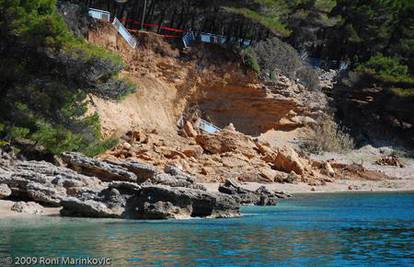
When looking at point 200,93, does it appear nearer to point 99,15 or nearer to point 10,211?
point 99,15

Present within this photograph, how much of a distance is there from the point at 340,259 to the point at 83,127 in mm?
14141

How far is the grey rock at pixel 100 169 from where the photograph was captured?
22.2m

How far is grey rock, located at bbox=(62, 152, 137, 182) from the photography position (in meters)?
22.2

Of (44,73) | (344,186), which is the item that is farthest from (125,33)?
(44,73)

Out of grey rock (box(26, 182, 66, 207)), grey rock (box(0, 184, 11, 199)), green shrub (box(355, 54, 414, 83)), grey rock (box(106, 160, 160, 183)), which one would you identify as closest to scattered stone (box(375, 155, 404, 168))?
green shrub (box(355, 54, 414, 83))

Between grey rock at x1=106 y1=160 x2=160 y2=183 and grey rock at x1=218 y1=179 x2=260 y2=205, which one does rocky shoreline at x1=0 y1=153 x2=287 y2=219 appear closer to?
grey rock at x1=106 y1=160 x2=160 y2=183

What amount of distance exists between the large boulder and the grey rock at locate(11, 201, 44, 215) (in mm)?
2207

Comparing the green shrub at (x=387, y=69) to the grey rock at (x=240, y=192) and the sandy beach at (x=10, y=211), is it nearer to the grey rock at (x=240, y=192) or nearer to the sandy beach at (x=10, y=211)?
the grey rock at (x=240, y=192)

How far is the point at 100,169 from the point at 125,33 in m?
19.5

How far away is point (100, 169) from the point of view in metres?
22.3

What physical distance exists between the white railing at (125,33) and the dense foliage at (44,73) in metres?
15.4

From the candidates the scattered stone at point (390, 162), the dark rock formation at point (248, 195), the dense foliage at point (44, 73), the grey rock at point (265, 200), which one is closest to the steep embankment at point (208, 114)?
the scattered stone at point (390, 162)

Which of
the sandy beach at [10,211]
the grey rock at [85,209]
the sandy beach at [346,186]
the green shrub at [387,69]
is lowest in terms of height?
the sandy beach at [346,186]

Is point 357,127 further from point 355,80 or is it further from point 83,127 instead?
point 83,127
